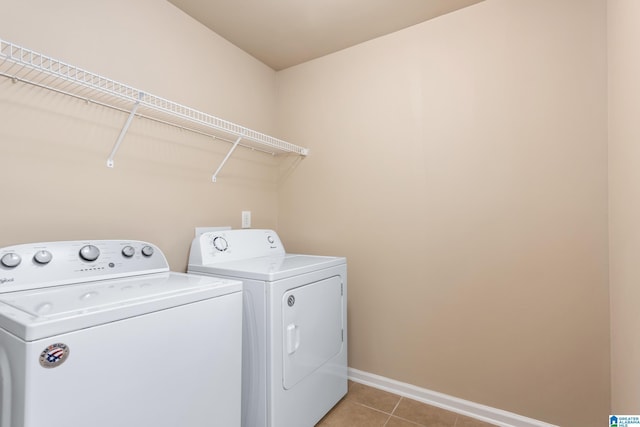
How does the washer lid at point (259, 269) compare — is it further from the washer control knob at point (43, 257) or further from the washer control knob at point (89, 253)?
the washer control knob at point (43, 257)

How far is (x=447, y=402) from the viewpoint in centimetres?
185

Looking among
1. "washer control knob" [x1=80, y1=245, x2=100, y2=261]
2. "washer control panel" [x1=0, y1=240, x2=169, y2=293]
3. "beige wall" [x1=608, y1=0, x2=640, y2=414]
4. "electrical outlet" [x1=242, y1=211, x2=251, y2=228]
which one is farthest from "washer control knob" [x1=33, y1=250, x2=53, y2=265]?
"beige wall" [x1=608, y1=0, x2=640, y2=414]

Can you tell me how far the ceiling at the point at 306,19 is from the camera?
1796 mm

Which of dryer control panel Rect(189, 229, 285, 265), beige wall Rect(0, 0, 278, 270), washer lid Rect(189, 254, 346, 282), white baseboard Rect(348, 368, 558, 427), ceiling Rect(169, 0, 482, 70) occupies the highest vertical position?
ceiling Rect(169, 0, 482, 70)

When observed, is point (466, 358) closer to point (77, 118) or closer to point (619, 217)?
point (619, 217)

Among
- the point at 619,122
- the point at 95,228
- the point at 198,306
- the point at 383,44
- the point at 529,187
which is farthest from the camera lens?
the point at 383,44

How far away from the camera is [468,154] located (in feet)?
5.96

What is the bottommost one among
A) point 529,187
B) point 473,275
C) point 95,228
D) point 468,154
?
point 473,275

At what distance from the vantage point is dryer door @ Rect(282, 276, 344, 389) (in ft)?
4.88

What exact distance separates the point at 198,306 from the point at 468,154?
1.60 metres

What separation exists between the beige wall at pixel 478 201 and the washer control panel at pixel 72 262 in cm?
122

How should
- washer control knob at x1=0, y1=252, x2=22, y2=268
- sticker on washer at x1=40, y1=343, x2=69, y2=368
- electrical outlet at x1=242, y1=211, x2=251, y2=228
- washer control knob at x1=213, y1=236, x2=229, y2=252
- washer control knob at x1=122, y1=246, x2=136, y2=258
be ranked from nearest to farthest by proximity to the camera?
1. sticker on washer at x1=40, y1=343, x2=69, y2=368
2. washer control knob at x1=0, y1=252, x2=22, y2=268
3. washer control knob at x1=122, y1=246, x2=136, y2=258
4. washer control knob at x1=213, y1=236, x2=229, y2=252
5. electrical outlet at x1=242, y1=211, x2=251, y2=228

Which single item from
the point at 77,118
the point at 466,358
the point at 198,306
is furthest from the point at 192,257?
the point at 466,358

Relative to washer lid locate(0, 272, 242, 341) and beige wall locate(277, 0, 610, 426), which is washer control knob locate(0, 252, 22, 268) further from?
beige wall locate(277, 0, 610, 426)
